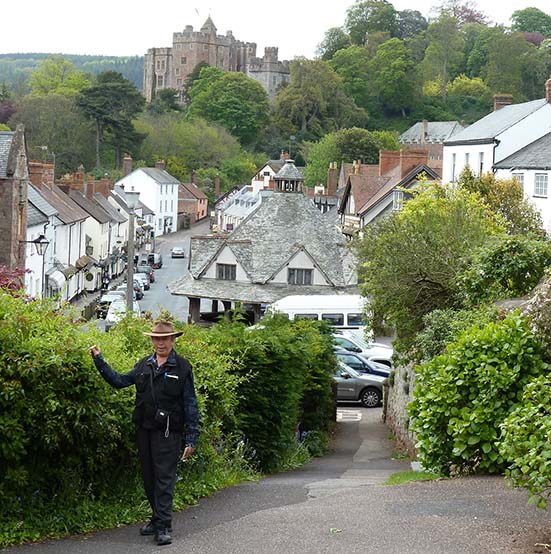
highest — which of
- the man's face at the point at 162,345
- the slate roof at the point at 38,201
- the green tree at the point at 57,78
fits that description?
the green tree at the point at 57,78

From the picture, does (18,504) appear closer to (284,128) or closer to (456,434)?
(456,434)

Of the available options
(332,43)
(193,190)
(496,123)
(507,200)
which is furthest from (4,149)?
(332,43)

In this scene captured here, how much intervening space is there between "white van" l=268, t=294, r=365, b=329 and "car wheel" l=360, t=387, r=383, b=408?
8055 mm

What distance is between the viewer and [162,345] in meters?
9.62

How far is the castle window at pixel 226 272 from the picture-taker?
56.5m

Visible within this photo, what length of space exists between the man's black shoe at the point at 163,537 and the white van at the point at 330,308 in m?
32.2

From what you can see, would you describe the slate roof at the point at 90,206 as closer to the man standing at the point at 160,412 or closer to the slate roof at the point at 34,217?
the slate roof at the point at 34,217

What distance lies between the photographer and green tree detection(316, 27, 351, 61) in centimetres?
19612

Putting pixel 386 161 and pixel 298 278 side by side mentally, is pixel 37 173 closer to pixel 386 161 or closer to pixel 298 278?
pixel 298 278

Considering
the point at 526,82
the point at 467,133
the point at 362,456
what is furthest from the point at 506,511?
the point at 526,82

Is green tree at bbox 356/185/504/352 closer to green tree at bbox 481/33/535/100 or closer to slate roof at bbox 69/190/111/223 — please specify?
slate roof at bbox 69/190/111/223

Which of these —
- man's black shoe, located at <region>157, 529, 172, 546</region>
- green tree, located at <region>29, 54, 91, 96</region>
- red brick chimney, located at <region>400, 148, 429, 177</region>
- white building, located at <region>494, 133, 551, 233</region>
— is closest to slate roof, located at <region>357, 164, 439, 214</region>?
red brick chimney, located at <region>400, 148, 429, 177</region>

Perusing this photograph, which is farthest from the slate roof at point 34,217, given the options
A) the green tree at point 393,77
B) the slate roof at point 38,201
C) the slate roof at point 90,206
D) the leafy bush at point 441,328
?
the green tree at point 393,77

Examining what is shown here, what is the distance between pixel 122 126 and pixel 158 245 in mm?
25584
